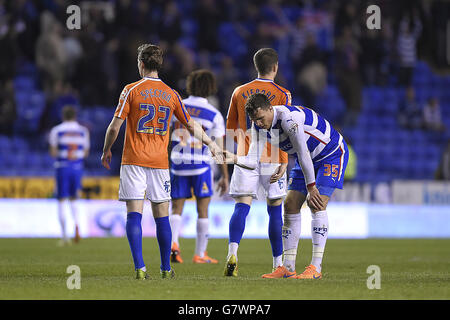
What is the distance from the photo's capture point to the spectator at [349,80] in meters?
20.9

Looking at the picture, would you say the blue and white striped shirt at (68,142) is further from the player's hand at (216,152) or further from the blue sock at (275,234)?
the player's hand at (216,152)

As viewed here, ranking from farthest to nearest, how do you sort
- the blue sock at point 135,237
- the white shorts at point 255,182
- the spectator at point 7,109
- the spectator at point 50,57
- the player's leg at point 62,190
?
1. the spectator at point 50,57
2. the spectator at point 7,109
3. the player's leg at point 62,190
4. the white shorts at point 255,182
5. the blue sock at point 135,237

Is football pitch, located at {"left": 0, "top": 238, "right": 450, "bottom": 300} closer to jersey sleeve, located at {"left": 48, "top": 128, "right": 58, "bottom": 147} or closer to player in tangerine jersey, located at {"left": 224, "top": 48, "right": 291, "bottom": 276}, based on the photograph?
player in tangerine jersey, located at {"left": 224, "top": 48, "right": 291, "bottom": 276}

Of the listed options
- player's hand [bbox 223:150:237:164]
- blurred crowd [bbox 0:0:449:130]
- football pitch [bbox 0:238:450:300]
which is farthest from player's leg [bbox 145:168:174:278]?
blurred crowd [bbox 0:0:449:130]

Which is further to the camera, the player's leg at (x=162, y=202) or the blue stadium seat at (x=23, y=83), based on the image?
the blue stadium seat at (x=23, y=83)

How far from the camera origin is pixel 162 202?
24.4 ft

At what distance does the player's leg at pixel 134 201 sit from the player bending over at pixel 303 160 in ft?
3.00

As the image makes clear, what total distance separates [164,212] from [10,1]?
13.8 m

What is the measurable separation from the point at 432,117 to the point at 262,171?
14.0 meters

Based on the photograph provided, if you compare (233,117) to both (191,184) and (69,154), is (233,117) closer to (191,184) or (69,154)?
(191,184)

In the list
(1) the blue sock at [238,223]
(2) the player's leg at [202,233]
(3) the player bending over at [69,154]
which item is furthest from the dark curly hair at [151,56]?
(3) the player bending over at [69,154]

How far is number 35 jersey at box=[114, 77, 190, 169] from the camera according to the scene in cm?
727

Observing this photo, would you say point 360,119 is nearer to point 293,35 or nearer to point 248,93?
point 293,35

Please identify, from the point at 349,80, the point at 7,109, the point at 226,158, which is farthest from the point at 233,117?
the point at 349,80
